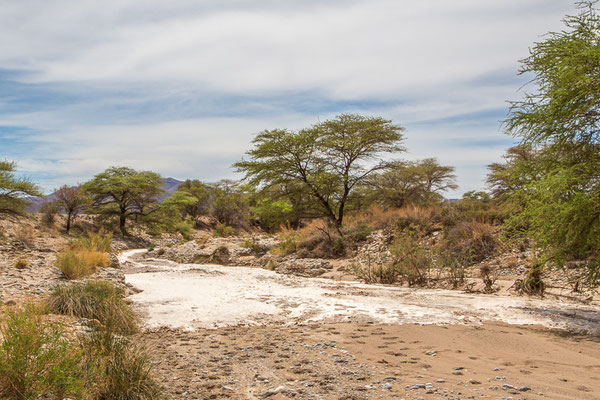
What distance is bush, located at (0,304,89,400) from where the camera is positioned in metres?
2.99

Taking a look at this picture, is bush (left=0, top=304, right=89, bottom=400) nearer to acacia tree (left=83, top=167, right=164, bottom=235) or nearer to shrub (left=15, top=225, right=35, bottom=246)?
shrub (left=15, top=225, right=35, bottom=246)

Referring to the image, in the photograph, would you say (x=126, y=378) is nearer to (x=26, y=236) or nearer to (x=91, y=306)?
(x=91, y=306)

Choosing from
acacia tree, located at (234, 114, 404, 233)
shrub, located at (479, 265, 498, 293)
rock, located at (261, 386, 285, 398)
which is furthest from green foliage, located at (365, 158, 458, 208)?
rock, located at (261, 386, 285, 398)

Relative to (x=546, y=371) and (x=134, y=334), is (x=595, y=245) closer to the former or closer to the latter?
(x=546, y=371)

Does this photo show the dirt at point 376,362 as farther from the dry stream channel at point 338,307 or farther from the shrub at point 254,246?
the shrub at point 254,246

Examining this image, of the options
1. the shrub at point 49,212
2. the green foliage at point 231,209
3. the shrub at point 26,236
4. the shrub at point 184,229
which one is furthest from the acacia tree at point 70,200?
the green foliage at point 231,209

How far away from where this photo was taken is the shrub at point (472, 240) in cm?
1278

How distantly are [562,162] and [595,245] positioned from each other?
59.6 inches

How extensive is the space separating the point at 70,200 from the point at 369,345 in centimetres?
3046

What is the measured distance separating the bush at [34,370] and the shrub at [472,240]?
1127 cm

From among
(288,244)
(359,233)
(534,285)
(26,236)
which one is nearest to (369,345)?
(534,285)

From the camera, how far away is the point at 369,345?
5289mm

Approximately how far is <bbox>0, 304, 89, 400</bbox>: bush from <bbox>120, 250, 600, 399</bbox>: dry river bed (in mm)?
937

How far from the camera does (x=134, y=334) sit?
586 centimetres
